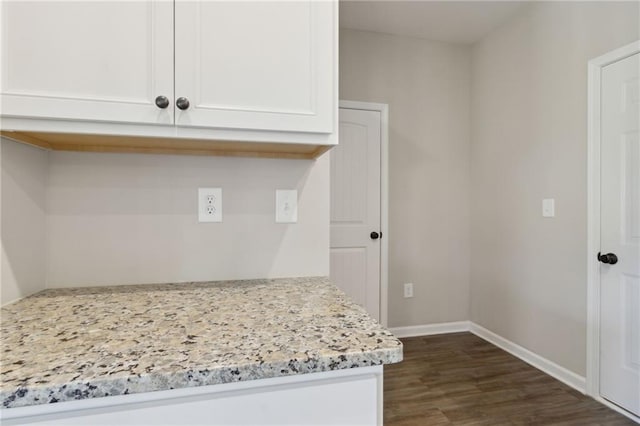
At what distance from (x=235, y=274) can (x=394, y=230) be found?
211 cm

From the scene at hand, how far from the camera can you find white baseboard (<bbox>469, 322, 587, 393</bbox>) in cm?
224

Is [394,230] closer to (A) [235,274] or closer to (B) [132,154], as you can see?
(A) [235,274]

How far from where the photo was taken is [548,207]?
2443 millimetres

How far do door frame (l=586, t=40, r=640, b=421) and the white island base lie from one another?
6.80ft

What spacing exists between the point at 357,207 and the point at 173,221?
6.60 feet

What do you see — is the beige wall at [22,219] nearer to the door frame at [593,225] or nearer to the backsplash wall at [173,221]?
the backsplash wall at [173,221]

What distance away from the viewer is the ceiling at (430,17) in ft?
8.54

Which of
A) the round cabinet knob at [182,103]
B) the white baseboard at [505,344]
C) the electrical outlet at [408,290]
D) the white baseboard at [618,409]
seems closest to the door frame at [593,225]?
the white baseboard at [618,409]

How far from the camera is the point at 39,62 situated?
85 centimetres

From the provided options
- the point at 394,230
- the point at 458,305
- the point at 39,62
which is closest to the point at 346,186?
the point at 394,230

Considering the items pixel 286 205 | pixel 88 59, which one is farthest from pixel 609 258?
pixel 88 59

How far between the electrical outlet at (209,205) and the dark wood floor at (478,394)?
1.51 m

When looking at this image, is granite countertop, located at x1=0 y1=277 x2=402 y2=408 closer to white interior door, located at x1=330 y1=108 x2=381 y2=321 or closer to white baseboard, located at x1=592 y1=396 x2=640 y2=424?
white interior door, located at x1=330 y1=108 x2=381 y2=321

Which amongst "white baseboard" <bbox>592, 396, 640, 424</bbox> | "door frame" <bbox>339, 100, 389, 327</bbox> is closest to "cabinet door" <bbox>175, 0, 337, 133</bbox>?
"door frame" <bbox>339, 100, 389, 327</bbox>
